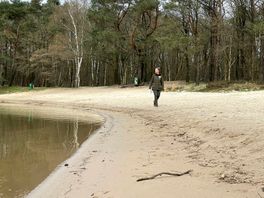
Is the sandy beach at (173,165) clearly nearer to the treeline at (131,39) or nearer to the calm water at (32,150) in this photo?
the calm water at (32,150)

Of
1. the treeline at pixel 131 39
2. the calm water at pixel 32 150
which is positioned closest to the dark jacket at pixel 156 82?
the calm water at pixel 32 150

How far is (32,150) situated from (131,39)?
3756 cm

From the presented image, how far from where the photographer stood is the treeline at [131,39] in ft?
136

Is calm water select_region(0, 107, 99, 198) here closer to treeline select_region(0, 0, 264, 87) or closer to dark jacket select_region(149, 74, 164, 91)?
dark jacket select_region(149, 74, 164, 91)

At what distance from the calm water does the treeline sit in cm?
2376

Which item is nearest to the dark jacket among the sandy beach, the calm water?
the calm water

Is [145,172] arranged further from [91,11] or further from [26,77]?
[26,77]

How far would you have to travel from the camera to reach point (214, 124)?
1132 centimetres

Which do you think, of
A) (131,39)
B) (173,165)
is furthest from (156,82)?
(131,39)

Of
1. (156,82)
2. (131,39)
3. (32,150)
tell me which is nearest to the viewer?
(32,150)

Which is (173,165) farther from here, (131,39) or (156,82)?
(131,39)

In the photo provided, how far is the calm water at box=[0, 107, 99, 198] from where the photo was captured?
24.0ft

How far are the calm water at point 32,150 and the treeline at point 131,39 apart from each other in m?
23.8

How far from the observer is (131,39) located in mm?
47469
